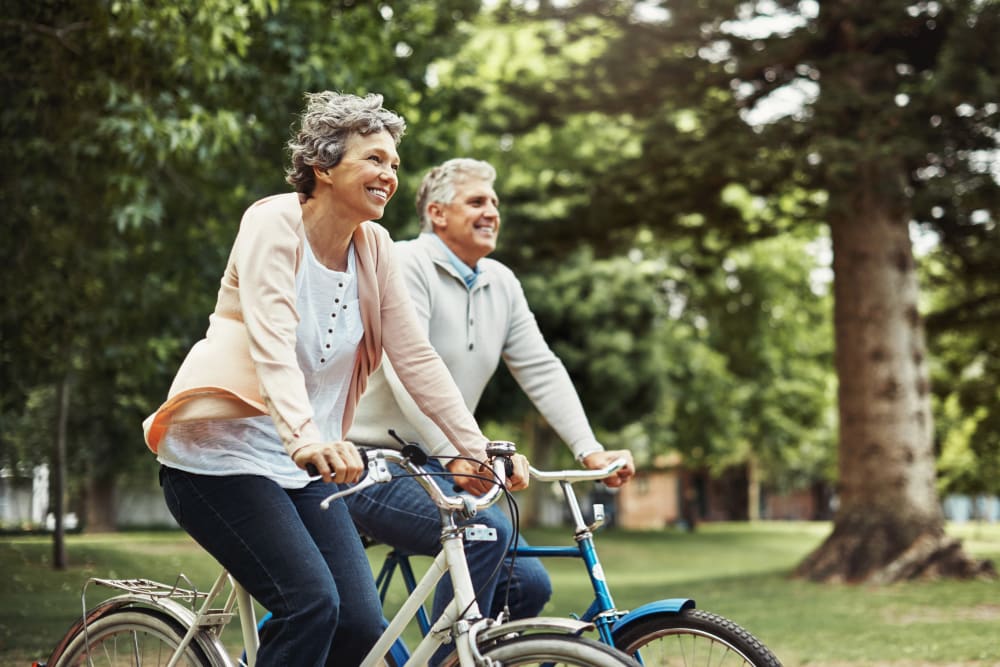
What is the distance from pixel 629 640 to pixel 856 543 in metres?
11.3

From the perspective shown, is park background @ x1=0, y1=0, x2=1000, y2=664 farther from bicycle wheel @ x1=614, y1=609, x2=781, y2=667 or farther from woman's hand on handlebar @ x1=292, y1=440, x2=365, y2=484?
woman's hand on handlebar @ x1=292, y1=440, x2=365, y2=484

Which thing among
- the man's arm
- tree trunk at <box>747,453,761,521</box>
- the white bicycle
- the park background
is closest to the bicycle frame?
the man's arm

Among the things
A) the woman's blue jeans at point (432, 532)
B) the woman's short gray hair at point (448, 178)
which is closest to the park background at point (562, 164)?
the woman's short gray hair at point (448, 178)

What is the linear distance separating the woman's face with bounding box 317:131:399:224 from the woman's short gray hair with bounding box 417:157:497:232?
124cm

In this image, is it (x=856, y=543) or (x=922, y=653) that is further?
(x=856, y=543)

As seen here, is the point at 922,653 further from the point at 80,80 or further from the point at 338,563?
the point at 80,80

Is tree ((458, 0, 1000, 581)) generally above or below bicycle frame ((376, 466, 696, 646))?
above

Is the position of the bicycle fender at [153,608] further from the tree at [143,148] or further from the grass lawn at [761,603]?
→ the tree at [143,148]

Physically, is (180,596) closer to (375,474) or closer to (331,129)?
(375,474)

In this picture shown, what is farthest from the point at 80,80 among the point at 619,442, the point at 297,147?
the point at 619,442

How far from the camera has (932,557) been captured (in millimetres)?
13938

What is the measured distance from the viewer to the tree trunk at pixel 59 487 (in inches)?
369

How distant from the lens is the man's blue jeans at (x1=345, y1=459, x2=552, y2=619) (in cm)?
396

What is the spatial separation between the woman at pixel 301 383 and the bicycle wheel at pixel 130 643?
1.28 feet
